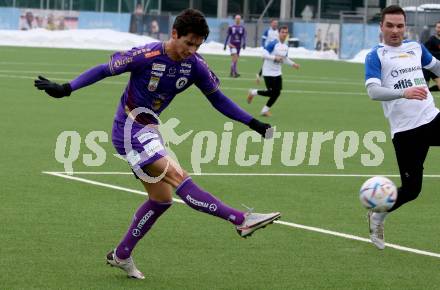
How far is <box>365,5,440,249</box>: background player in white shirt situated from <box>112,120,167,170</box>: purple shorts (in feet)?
8.25

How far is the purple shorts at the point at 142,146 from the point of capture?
29.6 ft

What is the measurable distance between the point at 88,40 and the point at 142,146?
206ft

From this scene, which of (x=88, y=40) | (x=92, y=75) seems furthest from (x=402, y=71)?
(x=88, y=40)

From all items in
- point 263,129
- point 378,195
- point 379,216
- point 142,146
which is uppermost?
point 263,129

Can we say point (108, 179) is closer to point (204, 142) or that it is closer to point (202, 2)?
point (204, 142)

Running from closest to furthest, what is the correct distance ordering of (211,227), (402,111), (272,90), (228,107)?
(228,107)
(402,111)
(211,227)
(272,90)

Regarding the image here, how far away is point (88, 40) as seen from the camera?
7119 centimetres

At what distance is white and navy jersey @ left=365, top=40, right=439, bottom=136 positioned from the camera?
10.8 m

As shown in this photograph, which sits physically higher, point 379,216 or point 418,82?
point 418,82

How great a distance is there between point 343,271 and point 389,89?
72.9 inches

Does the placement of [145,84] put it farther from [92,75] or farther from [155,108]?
[92,75]

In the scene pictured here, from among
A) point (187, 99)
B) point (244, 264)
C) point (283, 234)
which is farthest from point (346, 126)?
point (244, 264)

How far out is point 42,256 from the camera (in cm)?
984

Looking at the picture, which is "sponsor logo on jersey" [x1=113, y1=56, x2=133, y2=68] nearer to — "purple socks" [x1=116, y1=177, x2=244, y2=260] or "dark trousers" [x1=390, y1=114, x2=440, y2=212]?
"purple socks" [x1=116, y1=177, x2=244, y2=260]
